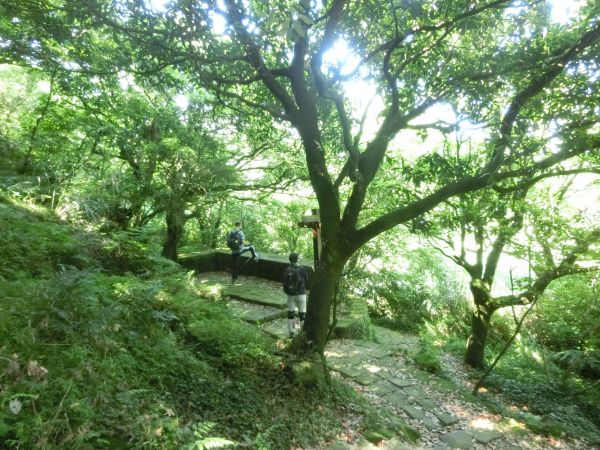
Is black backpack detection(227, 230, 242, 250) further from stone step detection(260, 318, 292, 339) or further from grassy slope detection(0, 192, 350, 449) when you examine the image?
grassy slope detection(0, 192, 350, 449)

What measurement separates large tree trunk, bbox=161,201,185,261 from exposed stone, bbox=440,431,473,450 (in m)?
7.50

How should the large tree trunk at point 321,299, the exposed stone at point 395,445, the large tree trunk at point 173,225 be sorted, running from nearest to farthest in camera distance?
the exposed stone at point 395,445 < the large tree trunk at point 321,299 < the large tree trunk at point 173,225

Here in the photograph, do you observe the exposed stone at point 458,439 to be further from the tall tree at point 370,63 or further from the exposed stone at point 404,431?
the tall tree at point 370,63

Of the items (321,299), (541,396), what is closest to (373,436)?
(321,299)

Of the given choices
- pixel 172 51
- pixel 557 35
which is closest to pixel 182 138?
pixel 172 51

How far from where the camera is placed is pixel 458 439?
4.89m

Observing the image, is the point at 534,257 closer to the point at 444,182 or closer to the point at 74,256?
the point at 444,182

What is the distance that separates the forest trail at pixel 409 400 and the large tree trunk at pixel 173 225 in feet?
8.64

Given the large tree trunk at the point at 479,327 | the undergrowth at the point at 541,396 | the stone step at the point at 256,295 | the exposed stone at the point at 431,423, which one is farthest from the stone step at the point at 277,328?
the large tree trunk at the point at 479,327

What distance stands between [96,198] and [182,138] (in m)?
2.48

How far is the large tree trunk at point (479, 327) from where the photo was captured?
827 cm

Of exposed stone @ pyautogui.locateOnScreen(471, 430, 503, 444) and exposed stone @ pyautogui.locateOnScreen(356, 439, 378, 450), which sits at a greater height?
exposed stone @ pyautogui.locateOnScreen(356, 439, 378, 450)

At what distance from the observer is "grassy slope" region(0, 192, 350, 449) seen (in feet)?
7.88

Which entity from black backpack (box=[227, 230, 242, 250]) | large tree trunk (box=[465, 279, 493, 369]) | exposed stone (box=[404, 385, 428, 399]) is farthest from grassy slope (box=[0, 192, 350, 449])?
large tree trunk (box=[465, 279, 493, 369])
